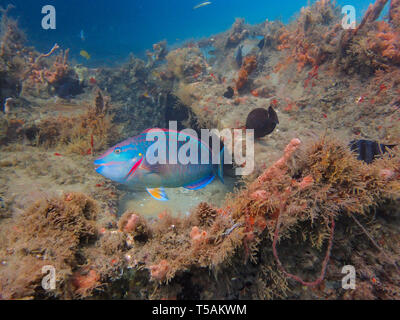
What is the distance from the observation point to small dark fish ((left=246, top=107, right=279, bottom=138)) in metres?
4.21

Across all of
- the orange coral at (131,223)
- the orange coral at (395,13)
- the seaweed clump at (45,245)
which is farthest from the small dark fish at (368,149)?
the orange coral at (395,13)

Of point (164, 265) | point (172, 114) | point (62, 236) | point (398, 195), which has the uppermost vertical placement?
point (172, 114)

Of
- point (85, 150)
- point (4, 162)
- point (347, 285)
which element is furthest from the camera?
point (85, 150)

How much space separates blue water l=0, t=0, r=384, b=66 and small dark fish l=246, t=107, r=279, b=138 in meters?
16.3

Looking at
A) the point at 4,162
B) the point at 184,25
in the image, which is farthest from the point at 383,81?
the point at 184,25

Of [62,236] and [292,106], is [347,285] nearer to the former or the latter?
[62,236]

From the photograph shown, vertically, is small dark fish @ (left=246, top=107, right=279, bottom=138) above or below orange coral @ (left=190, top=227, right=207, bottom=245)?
above

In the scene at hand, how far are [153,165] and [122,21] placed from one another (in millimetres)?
78950

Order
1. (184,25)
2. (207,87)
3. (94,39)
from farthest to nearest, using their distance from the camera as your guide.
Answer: (184,25)
(94,39)
(207,87)

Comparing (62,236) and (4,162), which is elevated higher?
(4,162)

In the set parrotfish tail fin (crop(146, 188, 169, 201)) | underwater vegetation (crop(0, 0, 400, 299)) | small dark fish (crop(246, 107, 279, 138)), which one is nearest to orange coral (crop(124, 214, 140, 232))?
underwater vegetation (crop(0, 0, 400, 299))

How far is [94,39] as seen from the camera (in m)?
46.8

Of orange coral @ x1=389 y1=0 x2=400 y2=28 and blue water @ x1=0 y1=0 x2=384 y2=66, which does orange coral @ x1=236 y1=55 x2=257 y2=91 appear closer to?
orange coral @ x1=389 y1=0 x2=400 y2=28

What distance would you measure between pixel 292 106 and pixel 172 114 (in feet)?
13.7
